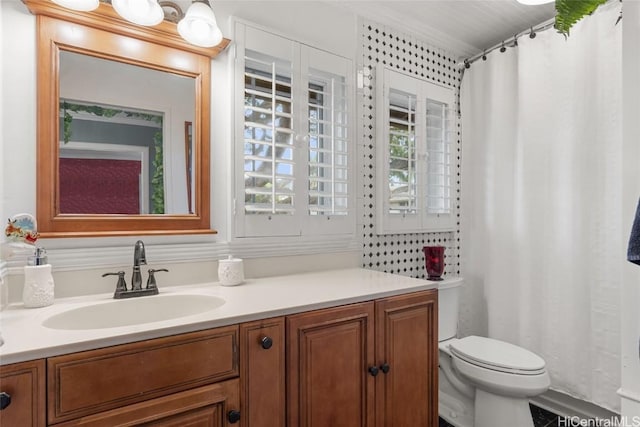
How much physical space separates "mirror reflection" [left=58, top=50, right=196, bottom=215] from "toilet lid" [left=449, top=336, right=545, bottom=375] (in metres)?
1.50

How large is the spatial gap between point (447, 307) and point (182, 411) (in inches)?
61.8

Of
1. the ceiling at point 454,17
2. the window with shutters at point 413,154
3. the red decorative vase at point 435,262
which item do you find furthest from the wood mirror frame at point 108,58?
the red decorative vase at point 435,262

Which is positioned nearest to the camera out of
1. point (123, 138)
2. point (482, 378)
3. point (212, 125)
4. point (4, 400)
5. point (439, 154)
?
point (4, 400)

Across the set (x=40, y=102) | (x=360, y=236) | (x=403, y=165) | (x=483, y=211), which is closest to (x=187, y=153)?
Answer: (x=40, y=102)

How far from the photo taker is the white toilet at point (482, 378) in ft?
5.23

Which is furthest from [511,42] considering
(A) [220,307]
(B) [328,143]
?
(A) [220,307]

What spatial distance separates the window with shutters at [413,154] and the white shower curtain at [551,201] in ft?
0.77

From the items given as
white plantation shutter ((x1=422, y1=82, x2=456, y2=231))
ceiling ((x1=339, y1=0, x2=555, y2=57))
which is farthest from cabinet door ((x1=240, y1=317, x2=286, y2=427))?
ceiling ((x1=339, y1=0, x2=555, y2=57))

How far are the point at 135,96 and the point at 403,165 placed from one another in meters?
1.43

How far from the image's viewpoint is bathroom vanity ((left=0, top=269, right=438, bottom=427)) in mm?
806

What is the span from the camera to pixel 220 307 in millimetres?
1117

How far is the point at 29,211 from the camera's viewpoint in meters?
1.19

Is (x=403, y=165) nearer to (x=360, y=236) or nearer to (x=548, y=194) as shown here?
(x=360, y=236)

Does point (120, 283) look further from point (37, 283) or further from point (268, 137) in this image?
point (268, 137)
